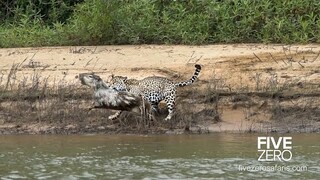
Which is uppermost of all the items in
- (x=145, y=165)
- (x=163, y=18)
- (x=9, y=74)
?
(x=163, y=18)

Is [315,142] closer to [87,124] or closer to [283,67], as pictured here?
[283,67]

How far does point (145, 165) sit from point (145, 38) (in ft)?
17.9

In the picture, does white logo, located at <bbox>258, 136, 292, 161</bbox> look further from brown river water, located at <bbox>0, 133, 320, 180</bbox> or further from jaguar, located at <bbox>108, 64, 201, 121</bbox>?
jaguar, located at <bbox>108, 64, 201, 121</bbox>

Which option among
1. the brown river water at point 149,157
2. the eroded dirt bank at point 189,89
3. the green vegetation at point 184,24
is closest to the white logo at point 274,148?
the brown river water at point 149,157

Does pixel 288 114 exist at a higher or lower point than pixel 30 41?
lower

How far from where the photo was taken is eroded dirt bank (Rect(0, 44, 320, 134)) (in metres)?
13.1

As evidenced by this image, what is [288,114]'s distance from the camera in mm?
13266

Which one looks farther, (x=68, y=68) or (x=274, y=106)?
(x=68, y=68)

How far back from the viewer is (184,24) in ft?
51.1

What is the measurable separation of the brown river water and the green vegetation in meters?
3.04

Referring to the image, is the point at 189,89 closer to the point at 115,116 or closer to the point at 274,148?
the point at 115,116

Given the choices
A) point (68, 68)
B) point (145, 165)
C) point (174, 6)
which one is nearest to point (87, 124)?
point (68, 68)

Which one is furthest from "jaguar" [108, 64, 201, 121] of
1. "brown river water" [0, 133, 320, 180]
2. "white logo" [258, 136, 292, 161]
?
"white logo" [258, 136, 292, 161]

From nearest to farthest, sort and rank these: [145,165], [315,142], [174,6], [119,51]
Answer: [145,165] → [315,142] → [119,51] → [174,6]
